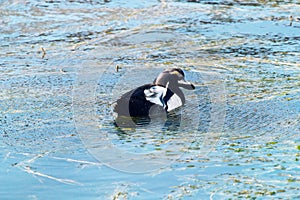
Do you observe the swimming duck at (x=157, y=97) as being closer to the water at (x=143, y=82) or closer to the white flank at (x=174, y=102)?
the white flank at (x=174, y=102)

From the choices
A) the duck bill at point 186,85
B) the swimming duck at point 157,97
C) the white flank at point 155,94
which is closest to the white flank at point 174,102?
the swimming duck at point 157,97

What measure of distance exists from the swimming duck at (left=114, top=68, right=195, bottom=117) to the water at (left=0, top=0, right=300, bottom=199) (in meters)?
0.20

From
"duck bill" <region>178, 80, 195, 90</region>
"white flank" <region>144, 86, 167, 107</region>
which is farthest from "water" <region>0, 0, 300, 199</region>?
"white flank" <region>144, 86, 167, 107</region>

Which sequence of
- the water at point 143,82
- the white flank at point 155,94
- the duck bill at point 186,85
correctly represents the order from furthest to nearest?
1. the duck bill at point 186,85
2. the white flank at point 155,94
3. the water at point 143,82

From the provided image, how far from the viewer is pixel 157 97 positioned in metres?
8.98

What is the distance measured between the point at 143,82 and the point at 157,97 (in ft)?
3.77

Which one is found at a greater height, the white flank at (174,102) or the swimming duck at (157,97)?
the swimming duck at (157,97)

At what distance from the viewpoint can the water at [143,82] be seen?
638cm

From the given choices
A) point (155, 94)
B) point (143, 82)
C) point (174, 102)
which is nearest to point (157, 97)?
point (155, 94)

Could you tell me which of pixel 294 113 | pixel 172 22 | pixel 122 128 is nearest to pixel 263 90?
pixel 294 113

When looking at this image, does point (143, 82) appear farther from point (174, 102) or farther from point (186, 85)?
point (174, 102)

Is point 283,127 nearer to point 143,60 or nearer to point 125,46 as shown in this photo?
point 143,60

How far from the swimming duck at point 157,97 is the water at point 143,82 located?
205 mm

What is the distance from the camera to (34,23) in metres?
13.5
